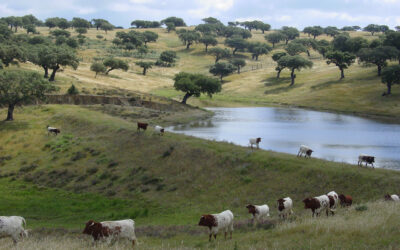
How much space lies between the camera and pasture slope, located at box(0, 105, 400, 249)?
16750 millimetres

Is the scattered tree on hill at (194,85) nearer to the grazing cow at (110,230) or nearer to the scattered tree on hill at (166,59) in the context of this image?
the scattered tree on hill at (166,59)

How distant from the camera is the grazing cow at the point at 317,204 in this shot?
67.7 feet

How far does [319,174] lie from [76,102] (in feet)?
212

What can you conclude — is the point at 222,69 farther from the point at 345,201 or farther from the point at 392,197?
the point at 345,201

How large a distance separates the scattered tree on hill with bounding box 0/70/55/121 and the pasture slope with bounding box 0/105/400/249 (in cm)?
1088

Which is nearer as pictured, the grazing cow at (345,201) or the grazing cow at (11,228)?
the grazing cow at (11,228)

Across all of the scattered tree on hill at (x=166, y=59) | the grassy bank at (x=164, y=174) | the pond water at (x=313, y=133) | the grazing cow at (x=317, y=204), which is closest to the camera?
the grazing cow at (x=317, y=204)

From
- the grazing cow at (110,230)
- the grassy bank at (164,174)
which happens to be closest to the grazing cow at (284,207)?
the grassy bank at (164,174)

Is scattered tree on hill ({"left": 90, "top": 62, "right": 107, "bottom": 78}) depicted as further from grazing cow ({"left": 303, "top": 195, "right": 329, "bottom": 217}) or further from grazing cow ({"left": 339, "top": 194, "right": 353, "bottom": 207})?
grazing cow ({"left": 303, "top": 195, "right": 329, "bottom": 217})

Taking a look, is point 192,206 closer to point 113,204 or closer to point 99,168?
point 113,204

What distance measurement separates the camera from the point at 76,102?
83250 mm

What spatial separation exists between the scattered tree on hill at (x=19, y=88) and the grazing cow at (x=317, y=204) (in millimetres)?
55014

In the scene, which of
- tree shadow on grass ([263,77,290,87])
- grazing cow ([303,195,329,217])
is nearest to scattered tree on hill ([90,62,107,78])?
tree shadow on grass ([263,77,290,87])

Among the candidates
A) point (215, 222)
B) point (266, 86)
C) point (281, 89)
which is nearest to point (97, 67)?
point (266, 86)
